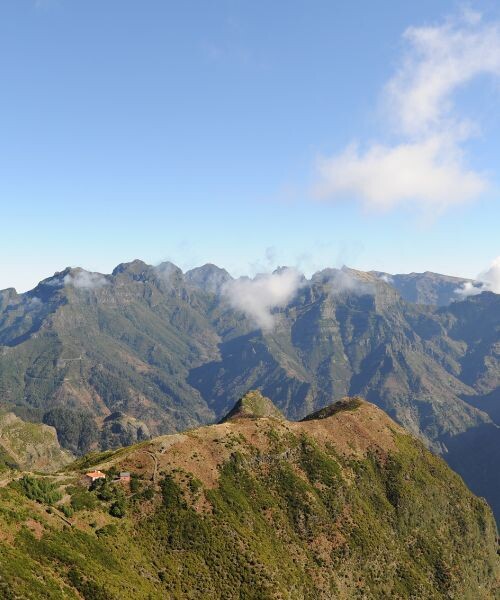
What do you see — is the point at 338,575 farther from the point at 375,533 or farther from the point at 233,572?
the point at 233,572

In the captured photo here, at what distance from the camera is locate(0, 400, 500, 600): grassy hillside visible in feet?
346

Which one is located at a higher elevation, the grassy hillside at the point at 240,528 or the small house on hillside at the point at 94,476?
the small house on hillside at the point at 94,476

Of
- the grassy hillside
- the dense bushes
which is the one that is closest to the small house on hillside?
the grassy hillside

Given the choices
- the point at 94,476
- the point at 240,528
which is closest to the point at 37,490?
the point at 94,476

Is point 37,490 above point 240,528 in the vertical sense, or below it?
above

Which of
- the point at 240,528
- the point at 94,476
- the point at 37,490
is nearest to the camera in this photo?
the point at 37,490

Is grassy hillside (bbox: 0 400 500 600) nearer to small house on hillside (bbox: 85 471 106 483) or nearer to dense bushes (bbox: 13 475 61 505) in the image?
dense bushes (bbox: 13 475 61 505)

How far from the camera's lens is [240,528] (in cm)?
14275

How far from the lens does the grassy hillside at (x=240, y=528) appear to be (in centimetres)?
10538

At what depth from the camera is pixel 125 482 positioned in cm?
14050

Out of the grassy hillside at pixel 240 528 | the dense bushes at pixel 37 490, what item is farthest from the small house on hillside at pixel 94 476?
the dense bushes at pixel 37 490

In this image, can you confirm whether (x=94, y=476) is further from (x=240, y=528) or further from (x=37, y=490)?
(x=240, y=528)

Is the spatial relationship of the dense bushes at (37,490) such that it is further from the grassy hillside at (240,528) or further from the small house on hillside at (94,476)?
the small house on hillside at (94,476)

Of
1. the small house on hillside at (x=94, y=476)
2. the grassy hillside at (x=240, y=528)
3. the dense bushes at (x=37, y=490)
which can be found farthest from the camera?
the small house on hillside at (x=94, y=476)
